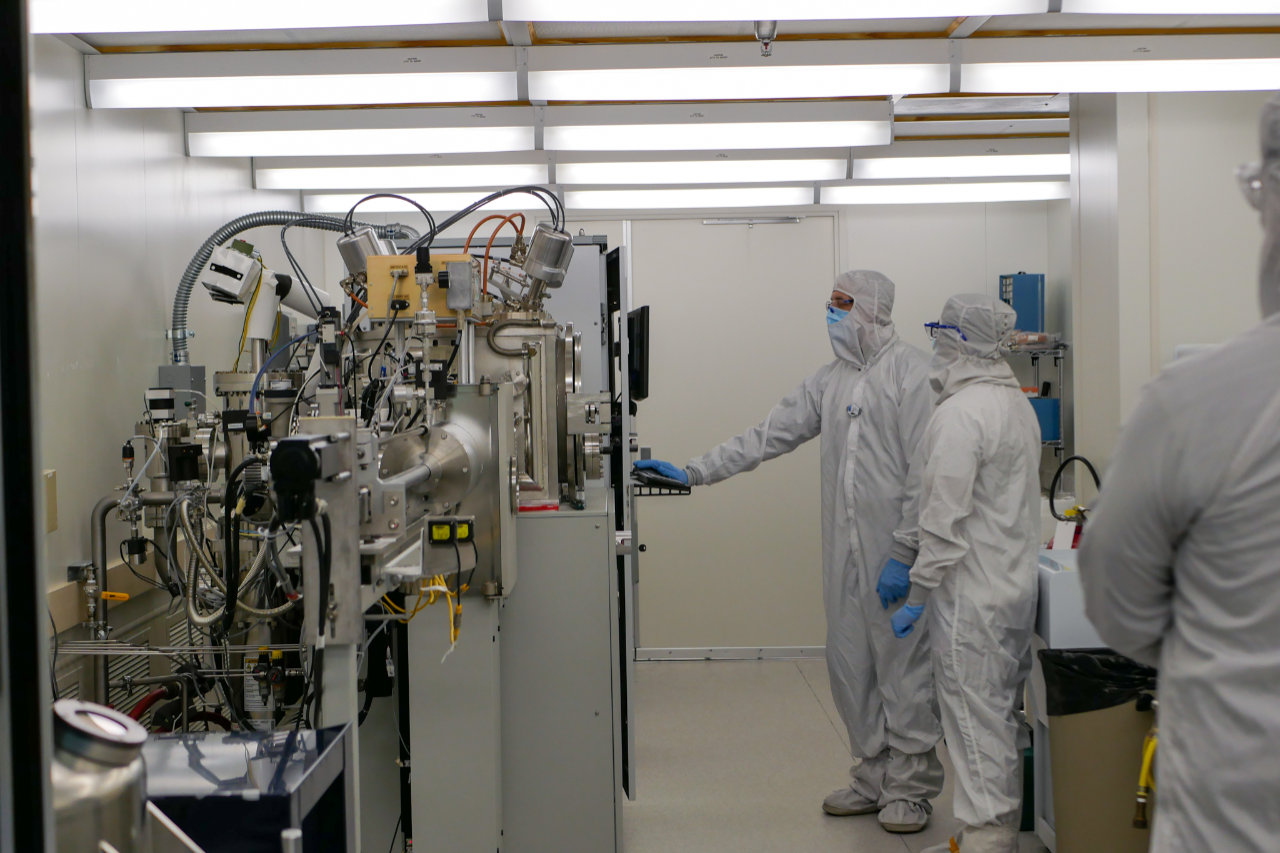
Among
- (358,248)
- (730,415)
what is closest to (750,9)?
(358,248)

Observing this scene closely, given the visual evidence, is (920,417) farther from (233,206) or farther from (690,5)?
(233,206)

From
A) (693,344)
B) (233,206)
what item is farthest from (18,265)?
(693,344)

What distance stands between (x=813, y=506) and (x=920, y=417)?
177 cm

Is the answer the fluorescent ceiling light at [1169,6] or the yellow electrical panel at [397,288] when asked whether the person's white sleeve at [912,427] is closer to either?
the fluorescent ceiling light at [1169,6]

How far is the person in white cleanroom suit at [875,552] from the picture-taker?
2.76 m

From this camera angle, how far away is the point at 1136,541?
104 centimetres

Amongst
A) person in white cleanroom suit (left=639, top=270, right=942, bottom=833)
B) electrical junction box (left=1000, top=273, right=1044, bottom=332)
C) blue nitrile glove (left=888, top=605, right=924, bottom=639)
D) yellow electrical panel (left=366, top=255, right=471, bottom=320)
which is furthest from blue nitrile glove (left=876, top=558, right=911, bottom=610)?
electrical junction box (left=1000, top=273, right=1044, bottom=332)

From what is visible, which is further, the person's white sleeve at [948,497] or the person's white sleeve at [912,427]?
the person's white sleeve at [912,427]

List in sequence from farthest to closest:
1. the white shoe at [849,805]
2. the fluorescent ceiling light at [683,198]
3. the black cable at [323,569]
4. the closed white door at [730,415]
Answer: the closed white door at [730,415] → the fluorescent ceiling light at [683,198] → the white shoe at [849,805] → the black cable at [323,569]

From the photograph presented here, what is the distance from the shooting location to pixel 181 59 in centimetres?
257

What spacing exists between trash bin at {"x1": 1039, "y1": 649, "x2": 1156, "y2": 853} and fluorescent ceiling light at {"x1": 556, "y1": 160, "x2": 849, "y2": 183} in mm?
2123

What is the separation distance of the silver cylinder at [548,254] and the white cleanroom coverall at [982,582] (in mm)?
1102

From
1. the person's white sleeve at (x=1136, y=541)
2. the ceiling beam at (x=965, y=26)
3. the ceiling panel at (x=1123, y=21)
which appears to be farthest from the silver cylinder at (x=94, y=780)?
the ceiling panel at (x=1123, y=21)

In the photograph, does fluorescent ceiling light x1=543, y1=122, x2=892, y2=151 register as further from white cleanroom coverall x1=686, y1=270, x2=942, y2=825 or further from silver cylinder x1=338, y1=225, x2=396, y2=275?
silver cylinder x1=338, y1=225, x2=396, y2=275
